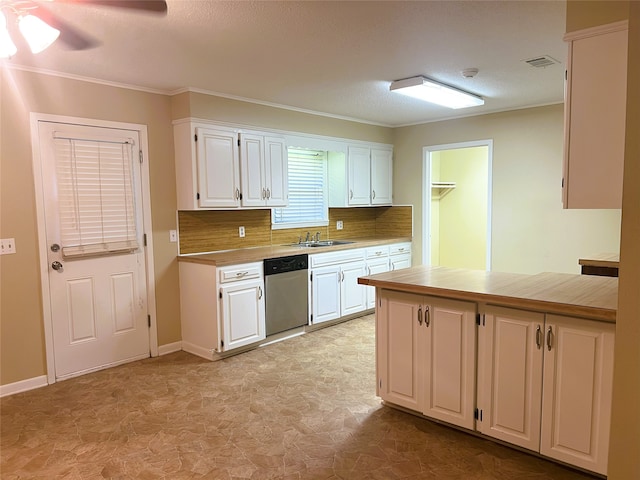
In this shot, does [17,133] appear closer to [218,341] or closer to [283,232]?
[218,341]

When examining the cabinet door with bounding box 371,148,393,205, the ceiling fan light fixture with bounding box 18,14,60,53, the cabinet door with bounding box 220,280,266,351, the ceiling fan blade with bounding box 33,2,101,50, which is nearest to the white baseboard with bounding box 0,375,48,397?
the cabinet door with bounding box 220,280,266,351

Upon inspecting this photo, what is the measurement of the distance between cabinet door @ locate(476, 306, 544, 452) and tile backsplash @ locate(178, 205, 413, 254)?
9.64ft

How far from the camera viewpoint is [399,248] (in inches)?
236

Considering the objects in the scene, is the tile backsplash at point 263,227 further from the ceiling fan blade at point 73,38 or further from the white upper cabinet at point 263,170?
the ceiling fan blade at point 73,38

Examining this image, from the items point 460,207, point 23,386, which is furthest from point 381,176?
point 23,386

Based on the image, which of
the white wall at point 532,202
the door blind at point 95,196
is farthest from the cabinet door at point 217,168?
the white wall at point 532,202

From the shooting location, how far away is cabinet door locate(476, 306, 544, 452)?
2.35 meters

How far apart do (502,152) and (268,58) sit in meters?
3.35

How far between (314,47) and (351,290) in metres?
3.06

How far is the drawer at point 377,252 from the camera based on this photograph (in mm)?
5509

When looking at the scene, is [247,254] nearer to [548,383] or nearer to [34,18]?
[34,18]

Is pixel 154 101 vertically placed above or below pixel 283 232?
above

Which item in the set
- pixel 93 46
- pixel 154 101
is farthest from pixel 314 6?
pixel 154 101

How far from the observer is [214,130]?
4.18 meters
